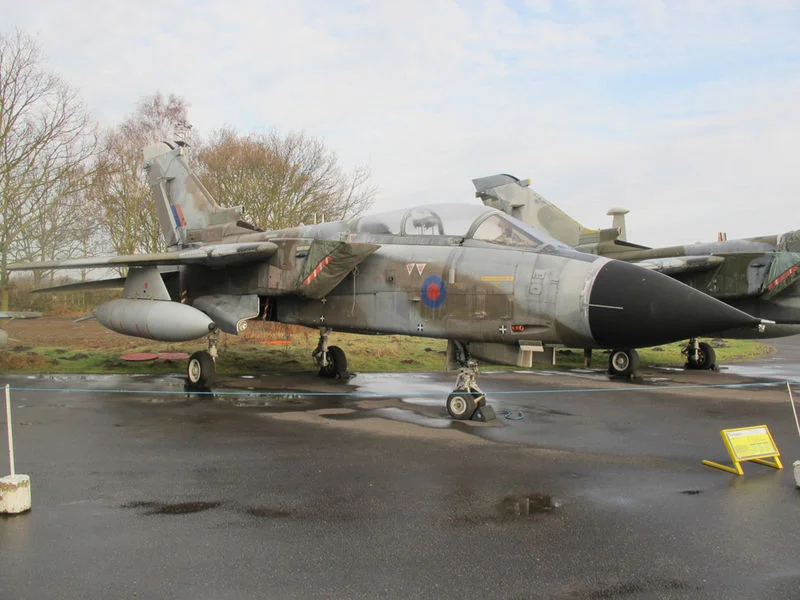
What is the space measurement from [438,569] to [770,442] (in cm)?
399

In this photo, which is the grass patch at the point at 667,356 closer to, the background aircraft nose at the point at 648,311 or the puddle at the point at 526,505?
the background aircraft nose at the point at 648,311

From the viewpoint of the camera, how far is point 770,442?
18.9 ft

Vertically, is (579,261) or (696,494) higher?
(579,261)

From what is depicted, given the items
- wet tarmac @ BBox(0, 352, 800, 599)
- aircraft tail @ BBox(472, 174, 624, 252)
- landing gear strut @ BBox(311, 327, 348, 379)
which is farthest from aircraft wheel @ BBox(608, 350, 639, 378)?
landing gear strut @ BBox(311, 327, 348, 379)

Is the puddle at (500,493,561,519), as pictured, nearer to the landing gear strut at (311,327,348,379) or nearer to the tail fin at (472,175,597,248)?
the landing gear strut at (311,327,348,379)

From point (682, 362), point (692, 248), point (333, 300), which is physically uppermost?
point (692, 248)

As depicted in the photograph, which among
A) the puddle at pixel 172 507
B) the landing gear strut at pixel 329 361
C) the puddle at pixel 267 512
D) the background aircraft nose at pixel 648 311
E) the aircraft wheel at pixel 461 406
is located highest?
the background aircraft nose at pixel 648 311

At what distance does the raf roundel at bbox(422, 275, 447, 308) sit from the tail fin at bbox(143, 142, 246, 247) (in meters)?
6.32

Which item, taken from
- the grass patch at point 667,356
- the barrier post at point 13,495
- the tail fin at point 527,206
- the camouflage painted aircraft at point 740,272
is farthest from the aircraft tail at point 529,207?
the barrier post at point 13,495

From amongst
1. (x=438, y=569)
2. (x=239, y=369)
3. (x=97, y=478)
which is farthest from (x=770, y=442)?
(x=239, y=369)

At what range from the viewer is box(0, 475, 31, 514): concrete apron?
166 inches

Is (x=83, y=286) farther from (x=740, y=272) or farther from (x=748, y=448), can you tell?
(x=740, y=272)

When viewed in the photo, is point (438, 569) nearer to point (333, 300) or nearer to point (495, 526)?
point (495, 526)

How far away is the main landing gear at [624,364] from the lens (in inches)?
510
